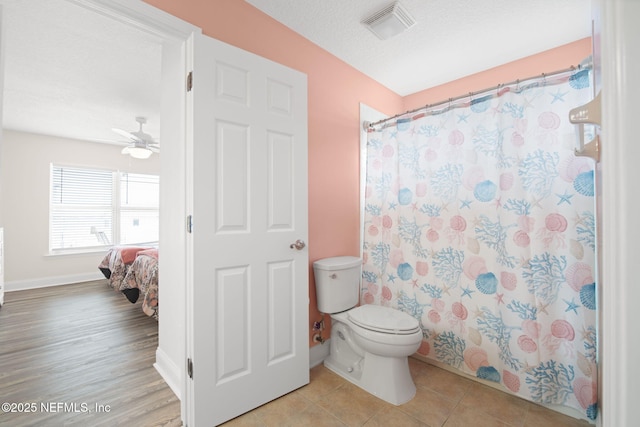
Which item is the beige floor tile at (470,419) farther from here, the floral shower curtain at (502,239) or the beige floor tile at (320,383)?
the beige floor tile at (320,383)

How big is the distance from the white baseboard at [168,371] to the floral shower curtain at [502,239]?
1.51m

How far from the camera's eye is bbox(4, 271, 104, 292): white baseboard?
388cm

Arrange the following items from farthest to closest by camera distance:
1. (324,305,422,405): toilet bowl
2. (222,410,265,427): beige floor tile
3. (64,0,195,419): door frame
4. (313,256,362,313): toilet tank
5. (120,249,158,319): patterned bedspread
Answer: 1. (120,249,158,319): patterned bedspread
2. (313,256,362,313): toilet tank
3. (324,305,422,405): toilet bowl
4. (222,410,265,427): beige floor tile
5. (64,0,195,419): door frame

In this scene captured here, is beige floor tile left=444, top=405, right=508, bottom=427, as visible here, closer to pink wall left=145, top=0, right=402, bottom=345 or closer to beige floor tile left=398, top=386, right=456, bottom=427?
beige floor tile left=398, top=386, right=456, bottom=427

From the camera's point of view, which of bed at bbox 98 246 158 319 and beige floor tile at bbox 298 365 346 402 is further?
bed at bbox 98 246 158 319

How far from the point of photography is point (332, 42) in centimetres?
205

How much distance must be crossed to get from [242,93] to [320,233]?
108 centimetres

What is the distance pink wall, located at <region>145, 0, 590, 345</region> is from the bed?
157cm

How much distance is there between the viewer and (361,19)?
1814 mm

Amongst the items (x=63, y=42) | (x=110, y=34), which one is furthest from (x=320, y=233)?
(x=63, y=42)

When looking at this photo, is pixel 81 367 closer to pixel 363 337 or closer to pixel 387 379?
pixel 363 337

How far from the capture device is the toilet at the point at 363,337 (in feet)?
5.26

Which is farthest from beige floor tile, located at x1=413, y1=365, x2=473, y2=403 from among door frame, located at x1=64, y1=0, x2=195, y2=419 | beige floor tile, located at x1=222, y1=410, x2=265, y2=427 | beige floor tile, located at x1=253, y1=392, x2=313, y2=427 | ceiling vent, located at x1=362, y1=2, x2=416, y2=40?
ceiling vent, located at x1=362, y1=2, x2=416, y2=40

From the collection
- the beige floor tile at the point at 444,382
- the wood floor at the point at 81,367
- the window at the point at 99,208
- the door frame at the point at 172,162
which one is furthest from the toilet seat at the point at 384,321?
the window at the point at 99,208
